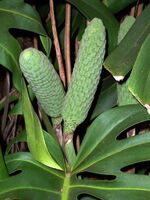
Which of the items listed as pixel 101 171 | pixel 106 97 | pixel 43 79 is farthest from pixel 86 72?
pixel 106 97

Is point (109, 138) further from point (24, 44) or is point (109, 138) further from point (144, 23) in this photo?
Answer: point (24, 44)

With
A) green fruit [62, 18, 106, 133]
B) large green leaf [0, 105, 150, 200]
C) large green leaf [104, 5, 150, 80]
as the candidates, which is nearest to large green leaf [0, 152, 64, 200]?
large green leaf [0, 105, 150, 200]

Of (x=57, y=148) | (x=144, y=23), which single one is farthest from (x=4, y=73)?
(x=144, y=23)

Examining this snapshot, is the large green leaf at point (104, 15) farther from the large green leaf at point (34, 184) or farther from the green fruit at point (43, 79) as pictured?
the large green leaf at point (34, 184)

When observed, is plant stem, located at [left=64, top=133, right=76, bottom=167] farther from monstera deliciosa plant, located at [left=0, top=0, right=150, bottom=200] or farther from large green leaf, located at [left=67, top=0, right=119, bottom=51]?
large green leaf, located at [left=67, top=0, right=119, bottom=51]

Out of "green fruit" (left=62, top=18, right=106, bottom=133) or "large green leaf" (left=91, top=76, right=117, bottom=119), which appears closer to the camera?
"green fruit" (left=62, top=18, right=106, bottom=133)
